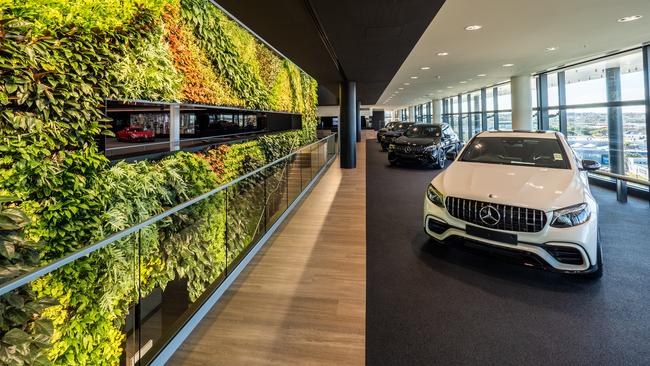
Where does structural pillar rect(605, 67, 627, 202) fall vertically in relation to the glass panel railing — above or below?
above

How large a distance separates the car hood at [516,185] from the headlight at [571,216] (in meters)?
0.05

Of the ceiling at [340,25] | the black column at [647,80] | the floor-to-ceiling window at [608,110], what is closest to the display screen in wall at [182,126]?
the ceiling at [340,25]

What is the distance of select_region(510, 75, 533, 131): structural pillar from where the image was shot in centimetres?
1199

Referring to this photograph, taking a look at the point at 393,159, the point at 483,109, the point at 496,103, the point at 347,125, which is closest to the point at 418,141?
the point at 393,159

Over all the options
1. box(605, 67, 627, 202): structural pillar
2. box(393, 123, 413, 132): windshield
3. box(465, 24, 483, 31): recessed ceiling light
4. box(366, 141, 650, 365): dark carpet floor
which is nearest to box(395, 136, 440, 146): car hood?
box(605, 67, 627, 202): structural pillar

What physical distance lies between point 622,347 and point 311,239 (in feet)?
10.6

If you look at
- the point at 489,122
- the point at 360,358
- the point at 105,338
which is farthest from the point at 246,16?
the point at 489,122

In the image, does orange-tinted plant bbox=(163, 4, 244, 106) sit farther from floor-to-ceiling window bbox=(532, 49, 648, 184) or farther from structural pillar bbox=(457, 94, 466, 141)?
structural pillar bbox=(457, 94, 466, 141)

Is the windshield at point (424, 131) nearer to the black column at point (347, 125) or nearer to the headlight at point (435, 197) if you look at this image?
the black column at point (347, 125)

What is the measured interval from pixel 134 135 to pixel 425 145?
27.9 feet

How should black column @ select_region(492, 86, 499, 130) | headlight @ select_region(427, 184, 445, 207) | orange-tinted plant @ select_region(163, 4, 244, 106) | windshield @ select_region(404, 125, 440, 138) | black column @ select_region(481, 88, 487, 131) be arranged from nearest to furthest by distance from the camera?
orange-tinted plant @ select_region(163, 4, 244, 106) < headlight @ select_region(427, 184, 445, 207) < windshield @ select_region(404, 125, 440, 138) < black column @ select_region(492, 86, 499, 130) < black column @ select_region(481, 88, 487, 131)

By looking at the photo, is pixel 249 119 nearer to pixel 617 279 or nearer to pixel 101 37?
pixel 101 37

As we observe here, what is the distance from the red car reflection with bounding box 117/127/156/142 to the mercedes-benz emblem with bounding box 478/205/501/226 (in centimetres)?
434

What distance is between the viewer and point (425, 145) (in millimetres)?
10672
